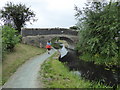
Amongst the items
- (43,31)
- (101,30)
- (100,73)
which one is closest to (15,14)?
(43,31)

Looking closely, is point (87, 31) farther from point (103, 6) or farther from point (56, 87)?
point (56, 87)

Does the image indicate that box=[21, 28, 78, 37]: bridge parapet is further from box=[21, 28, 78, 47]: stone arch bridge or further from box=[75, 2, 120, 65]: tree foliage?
box=[75, 2, 120, 65]: tree foliage

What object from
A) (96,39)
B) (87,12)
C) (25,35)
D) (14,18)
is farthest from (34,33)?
(96,39)

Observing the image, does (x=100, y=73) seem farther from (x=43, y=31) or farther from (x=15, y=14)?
(x=15, y=14)

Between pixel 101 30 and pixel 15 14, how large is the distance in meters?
14.0

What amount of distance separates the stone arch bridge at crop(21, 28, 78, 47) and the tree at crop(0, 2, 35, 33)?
4707mm

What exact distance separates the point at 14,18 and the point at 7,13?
1200 mm

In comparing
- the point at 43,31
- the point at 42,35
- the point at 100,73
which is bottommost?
the point at 100,73

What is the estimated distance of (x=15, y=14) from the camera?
76.9 ft

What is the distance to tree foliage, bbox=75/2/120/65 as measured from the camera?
44.0 feet

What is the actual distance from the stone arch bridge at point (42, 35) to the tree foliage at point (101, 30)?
6.15m

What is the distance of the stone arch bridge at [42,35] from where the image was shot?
764 inches

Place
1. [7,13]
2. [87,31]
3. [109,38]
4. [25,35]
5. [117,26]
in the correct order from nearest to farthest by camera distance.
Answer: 1. [117,26]
2. [109,38]
3. [87,31]
4. [25,35]
5. [7,13]

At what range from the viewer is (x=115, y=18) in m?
13.4
